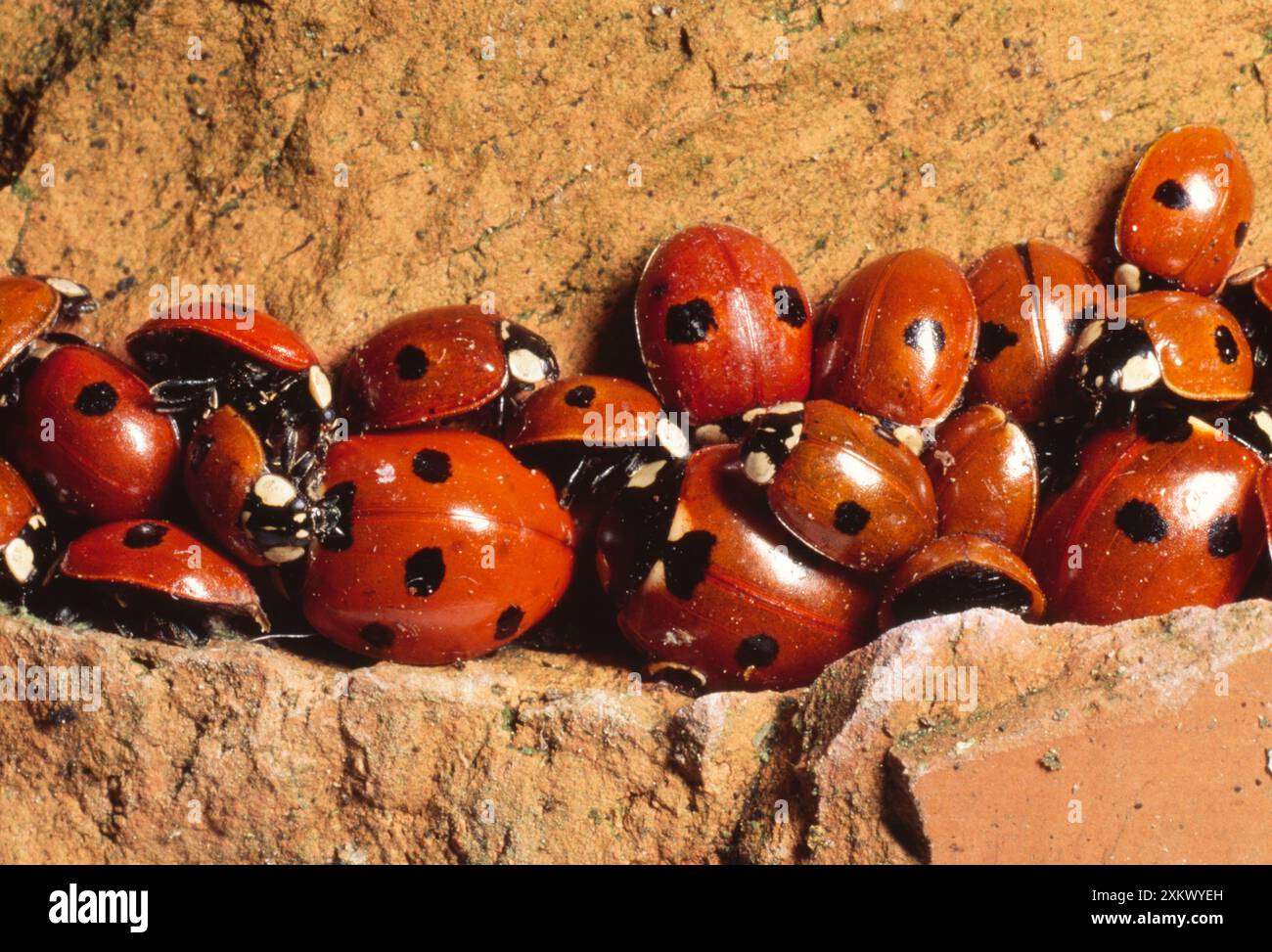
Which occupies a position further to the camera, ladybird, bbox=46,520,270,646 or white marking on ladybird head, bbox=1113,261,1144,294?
white marking on ladybird head, bbox=1113,261,1144,294

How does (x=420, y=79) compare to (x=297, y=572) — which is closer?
(x=297, y=572)

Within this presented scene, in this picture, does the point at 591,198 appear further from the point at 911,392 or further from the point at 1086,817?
the point at 1086,817

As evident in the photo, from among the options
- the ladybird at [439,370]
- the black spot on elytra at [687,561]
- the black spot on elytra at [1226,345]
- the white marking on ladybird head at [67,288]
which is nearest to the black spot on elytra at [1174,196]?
the black spot on elytra at [1226,345]

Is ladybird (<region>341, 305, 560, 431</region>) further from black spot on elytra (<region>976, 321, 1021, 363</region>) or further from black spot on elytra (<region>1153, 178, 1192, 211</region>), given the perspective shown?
black spot on elytra (<region>1153, 178, 1192, 211</region>)

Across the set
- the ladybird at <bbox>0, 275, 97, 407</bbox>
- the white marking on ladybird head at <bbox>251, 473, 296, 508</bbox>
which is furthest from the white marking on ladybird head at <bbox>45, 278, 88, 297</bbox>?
the white marking on ladybird head at <bbox>251, 473, 296, 508</bbox>

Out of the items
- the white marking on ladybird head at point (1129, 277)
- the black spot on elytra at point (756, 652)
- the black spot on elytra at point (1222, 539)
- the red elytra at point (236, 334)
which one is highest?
the white marking on ladybird head at point (1129, 277)

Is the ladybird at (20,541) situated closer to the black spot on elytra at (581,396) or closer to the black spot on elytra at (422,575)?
the black spot on elytra at (422,575)

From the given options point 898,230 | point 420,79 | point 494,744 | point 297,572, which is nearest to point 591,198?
point 420,79
